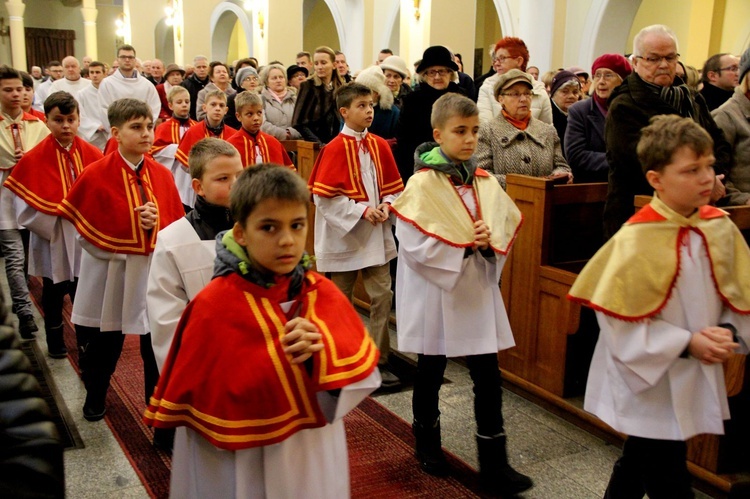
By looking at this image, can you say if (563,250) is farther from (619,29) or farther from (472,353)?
(619,29)

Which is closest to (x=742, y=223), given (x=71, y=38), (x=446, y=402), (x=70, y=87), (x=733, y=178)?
(x=733, y=178)

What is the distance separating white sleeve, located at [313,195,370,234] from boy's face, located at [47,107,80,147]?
1552 mm

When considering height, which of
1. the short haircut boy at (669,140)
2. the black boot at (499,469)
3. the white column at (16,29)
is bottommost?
the black boot at (499,469)

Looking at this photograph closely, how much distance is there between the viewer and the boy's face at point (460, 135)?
117 inches

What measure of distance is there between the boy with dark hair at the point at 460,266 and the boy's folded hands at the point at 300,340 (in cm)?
122

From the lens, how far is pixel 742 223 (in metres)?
3.12

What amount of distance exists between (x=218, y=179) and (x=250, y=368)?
1.01 metres

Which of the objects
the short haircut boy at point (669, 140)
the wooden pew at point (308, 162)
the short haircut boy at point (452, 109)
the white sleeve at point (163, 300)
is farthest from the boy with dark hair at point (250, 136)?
the short haircut boy at point (669, 140)

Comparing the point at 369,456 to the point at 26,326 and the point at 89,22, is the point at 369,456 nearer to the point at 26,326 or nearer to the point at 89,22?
the point at 26,326

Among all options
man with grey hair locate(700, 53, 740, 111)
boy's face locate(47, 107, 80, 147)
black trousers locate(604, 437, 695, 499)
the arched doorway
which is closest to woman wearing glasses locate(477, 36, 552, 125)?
man with grey hair locate(700, 53, 740, 111)

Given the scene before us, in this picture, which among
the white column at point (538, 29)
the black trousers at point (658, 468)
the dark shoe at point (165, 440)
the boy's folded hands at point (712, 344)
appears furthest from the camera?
the white column at point (538, 29)

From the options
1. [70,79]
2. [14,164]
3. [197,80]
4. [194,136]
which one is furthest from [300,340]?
[70,79]

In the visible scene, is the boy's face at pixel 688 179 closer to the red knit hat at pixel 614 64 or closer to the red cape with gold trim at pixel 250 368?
the red cape with gold trim at pixel 250 368

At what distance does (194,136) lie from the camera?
5.76m
